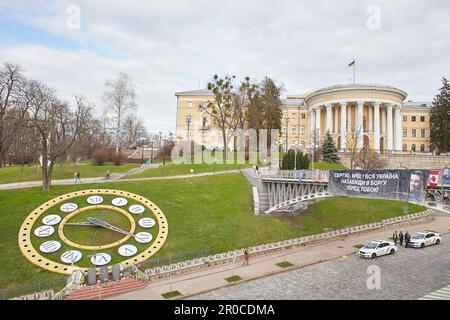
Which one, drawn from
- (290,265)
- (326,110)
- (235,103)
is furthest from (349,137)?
(290,265)

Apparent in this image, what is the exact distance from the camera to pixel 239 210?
4512 cm

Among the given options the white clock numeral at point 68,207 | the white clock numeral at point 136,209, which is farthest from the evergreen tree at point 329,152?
the white clock numeral at point 68,207

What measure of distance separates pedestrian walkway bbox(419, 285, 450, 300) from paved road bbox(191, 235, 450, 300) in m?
0.37

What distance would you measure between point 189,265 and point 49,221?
598 inches

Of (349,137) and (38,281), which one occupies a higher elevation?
(349,137)

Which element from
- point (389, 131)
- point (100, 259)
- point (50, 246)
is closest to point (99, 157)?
point (50, 246)

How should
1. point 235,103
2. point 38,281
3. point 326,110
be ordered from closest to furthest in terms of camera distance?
point 38,281, point 235,103, point 326,110

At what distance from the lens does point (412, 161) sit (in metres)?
77.4

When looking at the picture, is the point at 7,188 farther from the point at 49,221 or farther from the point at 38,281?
the point at 38,281

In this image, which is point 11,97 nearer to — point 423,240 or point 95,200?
point 95,200

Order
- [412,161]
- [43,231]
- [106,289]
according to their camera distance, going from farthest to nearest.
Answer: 1. [412,161]
2. [43,231]
3. [106,289]

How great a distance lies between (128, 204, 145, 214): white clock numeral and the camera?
130 feet

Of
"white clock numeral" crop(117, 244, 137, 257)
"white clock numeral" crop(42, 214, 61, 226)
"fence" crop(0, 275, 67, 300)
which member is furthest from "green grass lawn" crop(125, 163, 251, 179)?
"fence" crop(0, 275, 67, 300)

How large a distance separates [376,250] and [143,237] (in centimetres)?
2123
